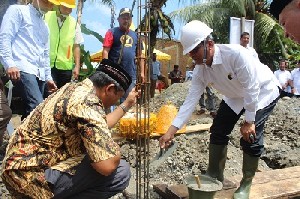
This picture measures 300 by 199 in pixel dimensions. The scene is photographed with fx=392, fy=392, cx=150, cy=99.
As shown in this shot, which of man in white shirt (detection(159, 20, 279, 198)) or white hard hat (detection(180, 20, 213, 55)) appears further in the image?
man in white shirt (detection(159, 20, 279, 198))

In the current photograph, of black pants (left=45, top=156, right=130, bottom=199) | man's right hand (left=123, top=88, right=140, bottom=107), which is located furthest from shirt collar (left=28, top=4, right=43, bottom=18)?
black pants (left=45, top=156, right=130, bottom=199)

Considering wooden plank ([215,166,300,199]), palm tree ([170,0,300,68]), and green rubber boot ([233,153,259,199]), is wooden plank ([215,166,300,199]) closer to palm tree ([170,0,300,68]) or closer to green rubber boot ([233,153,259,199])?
green rubber boot ([233,153,259,199])

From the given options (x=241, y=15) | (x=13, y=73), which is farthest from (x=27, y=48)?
(x=241, y=15)

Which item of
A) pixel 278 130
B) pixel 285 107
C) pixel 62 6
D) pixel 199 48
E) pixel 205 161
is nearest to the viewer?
pixel 199 48

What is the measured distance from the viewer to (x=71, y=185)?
8.99 ft

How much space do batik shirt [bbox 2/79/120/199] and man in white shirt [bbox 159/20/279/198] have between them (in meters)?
1.03

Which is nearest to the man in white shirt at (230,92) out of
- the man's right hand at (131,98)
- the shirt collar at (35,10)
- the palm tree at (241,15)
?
the man's right hand at (131,98)

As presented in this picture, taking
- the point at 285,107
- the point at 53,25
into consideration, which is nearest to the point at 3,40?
the point at 53,25

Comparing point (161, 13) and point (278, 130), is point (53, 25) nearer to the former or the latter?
point (278, 130)

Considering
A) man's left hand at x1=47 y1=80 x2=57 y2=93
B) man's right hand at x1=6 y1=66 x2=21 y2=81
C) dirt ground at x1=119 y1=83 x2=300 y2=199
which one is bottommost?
dirt ground at x1=119 y1=83 x2=300 y2=199

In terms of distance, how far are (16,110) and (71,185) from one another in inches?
257

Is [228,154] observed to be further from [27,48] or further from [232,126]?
[27,48]

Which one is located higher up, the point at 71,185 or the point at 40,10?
the point at 40,10

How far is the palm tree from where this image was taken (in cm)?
1895
